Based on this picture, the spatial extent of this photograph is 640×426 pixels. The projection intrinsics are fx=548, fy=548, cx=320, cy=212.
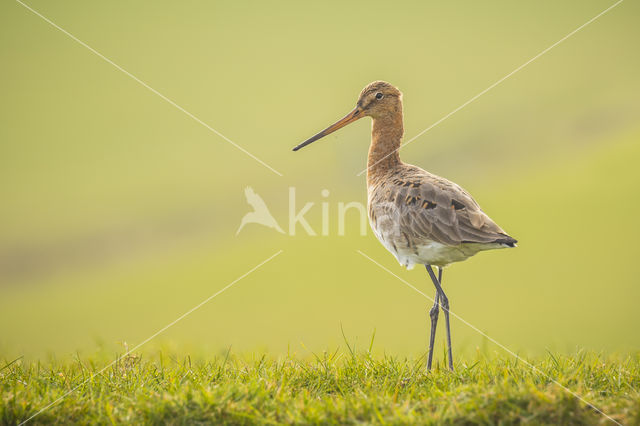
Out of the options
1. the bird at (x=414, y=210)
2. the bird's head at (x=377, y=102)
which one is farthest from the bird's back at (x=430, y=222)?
the bird's head at (x=377, y=102)

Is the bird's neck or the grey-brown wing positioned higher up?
the bird's neck

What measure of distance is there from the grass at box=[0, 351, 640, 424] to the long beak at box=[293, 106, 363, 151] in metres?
2.67

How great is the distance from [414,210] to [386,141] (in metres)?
1.48

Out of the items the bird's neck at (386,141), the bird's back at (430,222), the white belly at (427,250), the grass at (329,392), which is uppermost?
the bird's neck at (386,141)

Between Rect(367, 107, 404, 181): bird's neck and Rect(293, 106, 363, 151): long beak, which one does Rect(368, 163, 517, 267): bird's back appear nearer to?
Rect(367, 107, 404, 181): bird's neck

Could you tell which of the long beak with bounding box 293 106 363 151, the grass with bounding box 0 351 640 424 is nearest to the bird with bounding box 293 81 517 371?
the long beak with bounding box 293 106 363 151

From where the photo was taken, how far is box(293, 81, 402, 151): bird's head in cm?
653

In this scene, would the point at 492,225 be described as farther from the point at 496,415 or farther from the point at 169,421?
the point at 169,421

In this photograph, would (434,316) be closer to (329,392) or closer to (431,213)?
(431,213)

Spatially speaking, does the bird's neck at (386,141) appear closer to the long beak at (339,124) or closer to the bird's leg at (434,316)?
the long beak at (339,124)

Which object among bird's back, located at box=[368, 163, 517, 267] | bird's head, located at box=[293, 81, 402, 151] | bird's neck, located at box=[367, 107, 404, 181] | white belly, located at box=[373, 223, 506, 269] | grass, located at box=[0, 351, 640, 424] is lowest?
grass, located at box=[0, 351, 640, 424]

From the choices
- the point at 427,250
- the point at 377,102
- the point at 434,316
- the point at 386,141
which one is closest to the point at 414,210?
the point at 427,250

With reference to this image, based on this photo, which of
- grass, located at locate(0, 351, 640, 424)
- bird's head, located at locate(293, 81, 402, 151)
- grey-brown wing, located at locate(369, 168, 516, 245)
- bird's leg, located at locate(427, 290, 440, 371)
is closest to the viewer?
grass, located at locate(0, 351, 640, 424)

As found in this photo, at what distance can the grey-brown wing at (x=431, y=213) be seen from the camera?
200 inches
